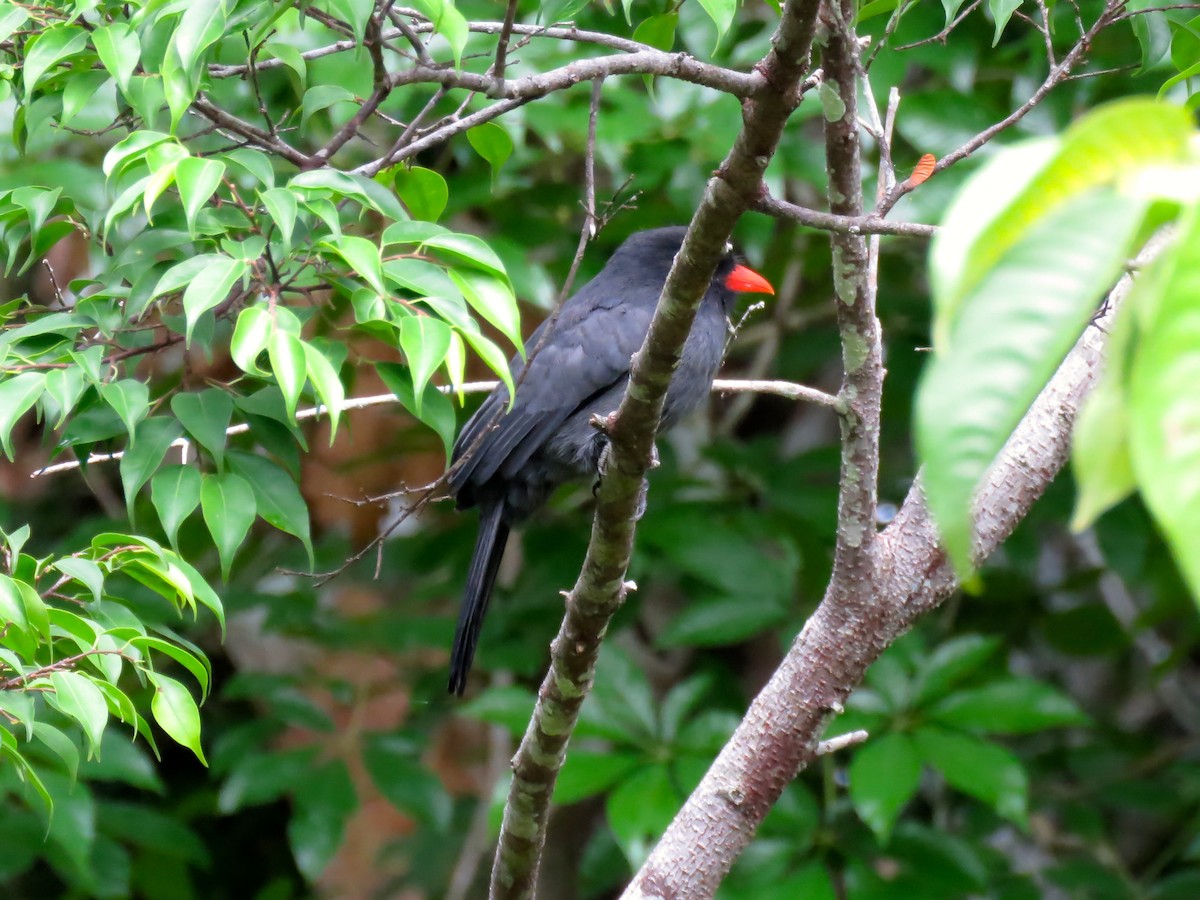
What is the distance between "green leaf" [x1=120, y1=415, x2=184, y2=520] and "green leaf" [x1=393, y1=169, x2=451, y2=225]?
1.81 feet

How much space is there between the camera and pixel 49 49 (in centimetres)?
167

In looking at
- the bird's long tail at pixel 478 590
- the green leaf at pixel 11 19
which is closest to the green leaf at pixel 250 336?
the green leaf at pixel 11 19

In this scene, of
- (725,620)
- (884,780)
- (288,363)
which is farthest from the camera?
(725,620)

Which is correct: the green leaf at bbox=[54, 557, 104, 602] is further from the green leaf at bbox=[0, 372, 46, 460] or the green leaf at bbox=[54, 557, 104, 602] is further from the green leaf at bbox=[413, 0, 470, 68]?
the green leaf at bbox=[413, 0, 470, 68]

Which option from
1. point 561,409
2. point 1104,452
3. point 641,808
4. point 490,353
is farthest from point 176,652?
point 561,409

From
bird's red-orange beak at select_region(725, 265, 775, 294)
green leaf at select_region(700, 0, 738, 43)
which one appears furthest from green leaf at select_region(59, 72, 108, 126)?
bird's red-orange beak at select_region(725, 265, 775, 294)

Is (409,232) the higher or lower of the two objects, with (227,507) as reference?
higher

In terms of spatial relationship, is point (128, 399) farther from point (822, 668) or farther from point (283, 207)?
point (822, 668)

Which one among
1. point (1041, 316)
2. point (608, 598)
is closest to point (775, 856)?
point (608, 598)

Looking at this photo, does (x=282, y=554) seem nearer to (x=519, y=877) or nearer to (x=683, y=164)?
(x=683, y=164)

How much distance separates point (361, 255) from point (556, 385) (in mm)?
1869

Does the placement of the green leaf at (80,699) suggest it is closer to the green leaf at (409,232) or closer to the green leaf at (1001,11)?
the green leaf at (409,232)

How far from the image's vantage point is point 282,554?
457 cm

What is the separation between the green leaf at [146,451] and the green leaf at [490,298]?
17.8 inches
